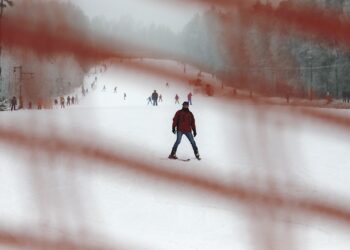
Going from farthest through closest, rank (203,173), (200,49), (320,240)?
(320,240)
(203,173)
(200,49)

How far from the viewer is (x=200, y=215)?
4.66 metres

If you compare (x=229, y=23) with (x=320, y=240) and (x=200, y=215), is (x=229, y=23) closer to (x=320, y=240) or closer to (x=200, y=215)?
(x=320, y=240)

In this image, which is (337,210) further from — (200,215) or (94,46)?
(200,215)

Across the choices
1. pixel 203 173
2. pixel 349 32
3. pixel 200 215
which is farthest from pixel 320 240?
pixel 349 32

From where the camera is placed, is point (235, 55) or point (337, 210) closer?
point (235, 55)

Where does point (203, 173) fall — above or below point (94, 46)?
below

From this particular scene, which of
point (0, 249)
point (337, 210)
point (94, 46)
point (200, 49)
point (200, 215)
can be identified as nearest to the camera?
point (94, 46)

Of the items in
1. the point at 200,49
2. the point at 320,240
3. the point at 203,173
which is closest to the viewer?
the point at 200,49

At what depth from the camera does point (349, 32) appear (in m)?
0.95

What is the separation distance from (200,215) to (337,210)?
12.0 feet

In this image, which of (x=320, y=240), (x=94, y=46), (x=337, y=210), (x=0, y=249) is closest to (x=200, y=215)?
(x=320, y=240)

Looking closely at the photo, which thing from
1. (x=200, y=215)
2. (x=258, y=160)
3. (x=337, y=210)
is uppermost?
(x=258, y=160)

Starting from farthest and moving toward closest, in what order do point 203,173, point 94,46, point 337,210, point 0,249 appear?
point 0,249 < point 203,173 < point 337,210 < point 94,46

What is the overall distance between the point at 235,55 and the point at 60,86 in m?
0.29
